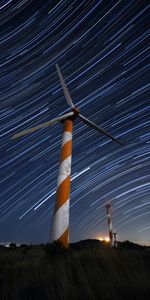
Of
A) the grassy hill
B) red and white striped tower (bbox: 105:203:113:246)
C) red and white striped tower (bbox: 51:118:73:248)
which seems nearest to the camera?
the grassy hill

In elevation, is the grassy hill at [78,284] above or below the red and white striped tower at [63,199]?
below

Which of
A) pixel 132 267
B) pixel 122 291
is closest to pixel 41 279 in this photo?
pixel 122 291

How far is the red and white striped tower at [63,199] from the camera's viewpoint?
6.20 metres

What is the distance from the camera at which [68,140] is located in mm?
8180

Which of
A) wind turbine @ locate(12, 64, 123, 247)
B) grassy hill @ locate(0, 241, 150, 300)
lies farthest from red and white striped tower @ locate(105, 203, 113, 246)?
grassy hill @ locate(0, 241, 150, 300)

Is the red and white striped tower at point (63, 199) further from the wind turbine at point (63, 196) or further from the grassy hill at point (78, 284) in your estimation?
the grassy hill at point (78, 284)

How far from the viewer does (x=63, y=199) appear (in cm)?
678

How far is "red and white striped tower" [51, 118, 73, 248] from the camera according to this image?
6203 mm

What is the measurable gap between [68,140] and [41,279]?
5.98 metres

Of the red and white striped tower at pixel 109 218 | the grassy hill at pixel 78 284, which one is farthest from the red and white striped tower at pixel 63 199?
the red and white striped tower at pixel 109 218

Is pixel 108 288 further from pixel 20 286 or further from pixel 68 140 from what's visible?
pixel 68 140

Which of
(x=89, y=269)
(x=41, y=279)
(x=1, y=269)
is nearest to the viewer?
(x=41, y=279)

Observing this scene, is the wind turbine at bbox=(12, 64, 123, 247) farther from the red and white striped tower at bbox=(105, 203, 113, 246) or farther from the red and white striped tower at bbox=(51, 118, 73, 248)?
the red and white striped tower at bbox=(105, 203, 113, 246)

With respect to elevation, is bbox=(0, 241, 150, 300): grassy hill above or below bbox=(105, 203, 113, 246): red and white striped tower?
below
